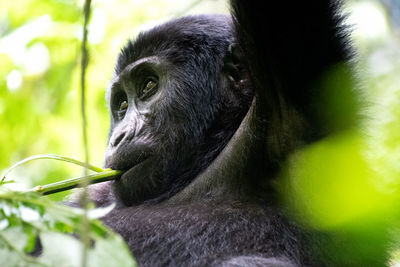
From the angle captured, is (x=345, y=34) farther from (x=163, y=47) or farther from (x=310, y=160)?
(x=163, y=47)

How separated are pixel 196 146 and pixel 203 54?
0.61 metres

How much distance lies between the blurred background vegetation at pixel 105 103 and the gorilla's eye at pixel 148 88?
0.38 meters

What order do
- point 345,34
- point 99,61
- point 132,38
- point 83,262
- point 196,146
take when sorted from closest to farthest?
point 83,262 < point 345,34 < point 196,146 < point 132,38 < point 99,61

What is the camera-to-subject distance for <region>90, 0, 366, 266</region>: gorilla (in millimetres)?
2480

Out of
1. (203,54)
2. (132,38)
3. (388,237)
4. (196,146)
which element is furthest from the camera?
(132,38)

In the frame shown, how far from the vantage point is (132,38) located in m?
3.71

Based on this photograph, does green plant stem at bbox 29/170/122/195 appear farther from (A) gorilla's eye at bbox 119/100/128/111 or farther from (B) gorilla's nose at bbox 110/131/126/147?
(A) gorilla's eye at bbox 119/100/128/111

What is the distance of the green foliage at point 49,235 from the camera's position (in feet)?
4.59

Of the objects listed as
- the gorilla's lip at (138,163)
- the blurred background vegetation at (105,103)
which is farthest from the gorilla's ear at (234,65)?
the gorilla's lip at (138,163)

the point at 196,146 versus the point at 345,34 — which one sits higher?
the point at 345,34

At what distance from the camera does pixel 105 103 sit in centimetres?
528

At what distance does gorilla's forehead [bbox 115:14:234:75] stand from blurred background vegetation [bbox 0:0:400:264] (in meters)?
0.22

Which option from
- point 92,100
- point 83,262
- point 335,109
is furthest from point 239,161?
point 92,100

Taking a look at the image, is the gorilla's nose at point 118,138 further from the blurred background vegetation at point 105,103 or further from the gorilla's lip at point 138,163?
the blurred background vegetation at point 105,103
